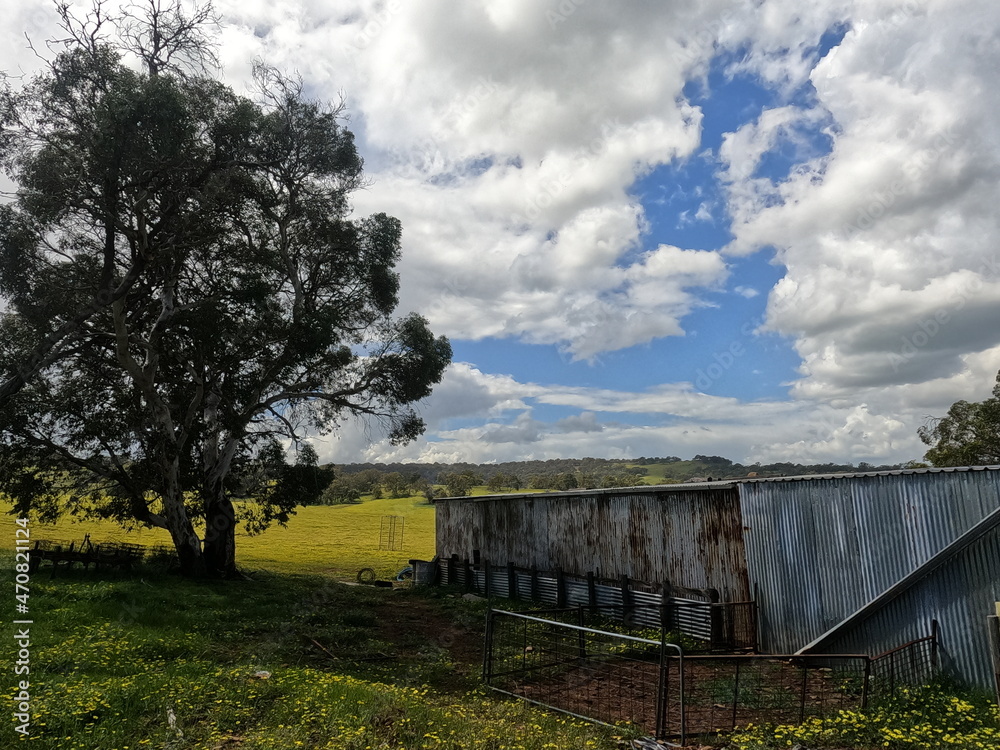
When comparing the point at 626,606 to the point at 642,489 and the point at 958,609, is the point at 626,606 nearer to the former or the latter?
the point at 642,489

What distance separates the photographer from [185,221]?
1864 centimetres

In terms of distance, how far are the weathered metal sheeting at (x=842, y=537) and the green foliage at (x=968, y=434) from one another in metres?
33.5

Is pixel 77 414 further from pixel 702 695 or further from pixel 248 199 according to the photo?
pixel 702 695

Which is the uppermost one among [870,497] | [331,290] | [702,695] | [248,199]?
[248,199]

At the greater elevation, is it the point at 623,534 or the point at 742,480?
the point at 742,480

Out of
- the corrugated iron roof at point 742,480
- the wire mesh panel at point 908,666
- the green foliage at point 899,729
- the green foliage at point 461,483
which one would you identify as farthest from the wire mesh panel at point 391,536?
the green foliage at point 899,729

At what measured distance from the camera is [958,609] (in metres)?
9.89

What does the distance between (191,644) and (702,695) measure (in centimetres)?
930

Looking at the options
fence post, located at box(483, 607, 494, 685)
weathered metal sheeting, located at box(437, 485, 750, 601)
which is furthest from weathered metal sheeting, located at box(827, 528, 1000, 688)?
fence post, located at box(483, 607, 494, 685)

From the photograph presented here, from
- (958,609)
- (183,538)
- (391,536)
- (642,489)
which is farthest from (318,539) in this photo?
(958,609)

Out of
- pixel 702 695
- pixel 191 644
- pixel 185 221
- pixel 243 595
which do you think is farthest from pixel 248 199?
pixel 702 695

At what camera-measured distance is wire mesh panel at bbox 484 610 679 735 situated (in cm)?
894

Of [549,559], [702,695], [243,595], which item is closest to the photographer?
[702,695]

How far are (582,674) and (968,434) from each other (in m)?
41.3
